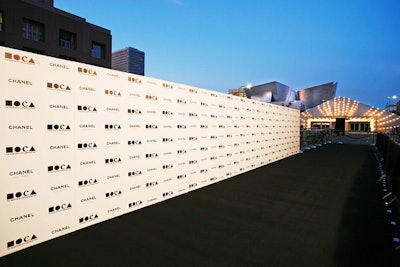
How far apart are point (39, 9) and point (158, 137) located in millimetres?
28142

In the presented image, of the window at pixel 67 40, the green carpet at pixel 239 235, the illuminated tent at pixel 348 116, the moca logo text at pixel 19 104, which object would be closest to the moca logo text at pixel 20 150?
the moca logo text at pixel 19 104

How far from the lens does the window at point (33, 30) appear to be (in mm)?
23312

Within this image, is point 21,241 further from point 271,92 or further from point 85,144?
point 271,92

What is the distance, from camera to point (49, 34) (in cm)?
2505

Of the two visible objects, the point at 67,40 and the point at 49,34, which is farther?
the point at 67,40

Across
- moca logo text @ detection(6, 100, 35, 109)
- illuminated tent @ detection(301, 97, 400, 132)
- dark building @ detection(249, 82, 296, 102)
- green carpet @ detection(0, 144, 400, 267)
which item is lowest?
green carpet @ detection(0, 144, 400, 267)

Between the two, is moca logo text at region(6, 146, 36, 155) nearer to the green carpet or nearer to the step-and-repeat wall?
the step-and-repeat wall

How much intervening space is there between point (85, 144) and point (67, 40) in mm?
30132

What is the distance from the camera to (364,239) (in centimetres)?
316

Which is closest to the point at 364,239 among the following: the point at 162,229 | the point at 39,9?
the point at 162,229

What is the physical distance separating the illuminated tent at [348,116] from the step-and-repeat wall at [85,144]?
1970 inches

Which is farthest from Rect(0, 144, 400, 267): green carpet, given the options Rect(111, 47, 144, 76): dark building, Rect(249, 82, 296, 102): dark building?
Rect(111, 47, 144, 76): dark building

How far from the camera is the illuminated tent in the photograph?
4506 centimetres

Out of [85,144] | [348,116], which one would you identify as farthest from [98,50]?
[348,116]
